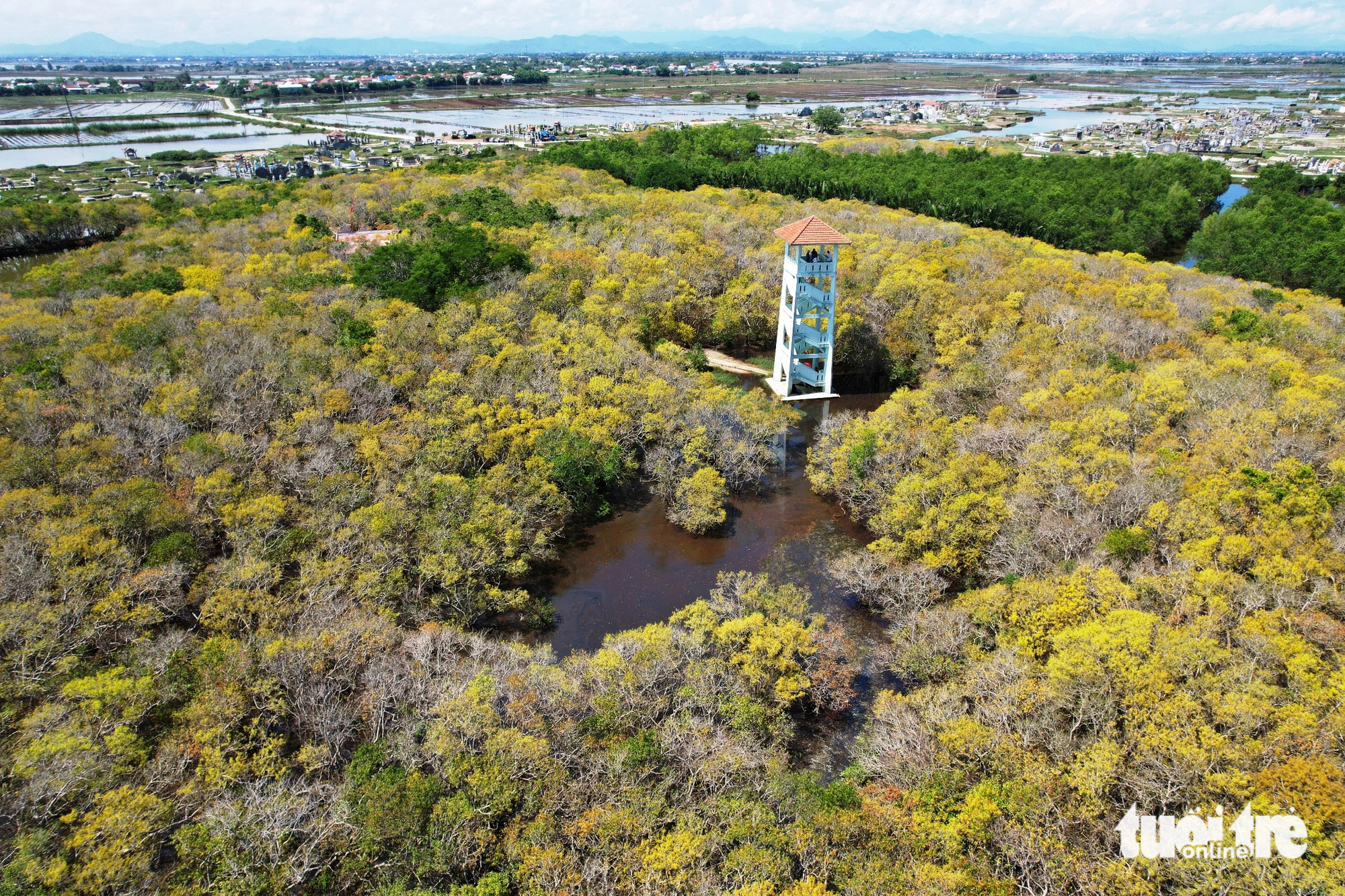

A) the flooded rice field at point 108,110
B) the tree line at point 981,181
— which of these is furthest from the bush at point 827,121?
the flooded rice field at point 108,110

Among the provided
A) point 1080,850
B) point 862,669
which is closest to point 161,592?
point 862,669

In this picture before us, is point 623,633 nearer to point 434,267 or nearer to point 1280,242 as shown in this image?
point 434,267

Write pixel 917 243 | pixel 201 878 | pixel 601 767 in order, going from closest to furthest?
1. pixel 201 878
2. pixel 601 767
3. pixel 917 243

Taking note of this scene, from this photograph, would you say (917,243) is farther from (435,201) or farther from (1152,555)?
(435,201)

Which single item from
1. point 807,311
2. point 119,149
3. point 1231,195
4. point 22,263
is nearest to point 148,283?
point 22,263

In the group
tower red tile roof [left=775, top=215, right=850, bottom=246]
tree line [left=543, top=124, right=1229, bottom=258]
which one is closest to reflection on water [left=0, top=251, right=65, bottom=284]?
tree line [left=543, top=124, right=1229, bottom=258]

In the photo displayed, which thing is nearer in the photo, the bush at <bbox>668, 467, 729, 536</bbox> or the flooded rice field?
the bush at <bbox>668, 467, 729, 536</bbox>

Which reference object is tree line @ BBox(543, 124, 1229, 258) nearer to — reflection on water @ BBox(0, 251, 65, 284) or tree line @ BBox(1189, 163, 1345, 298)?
tree line @ BBox(1189, 163, 1345, 298)
